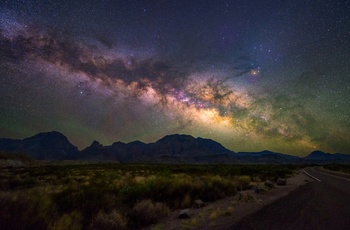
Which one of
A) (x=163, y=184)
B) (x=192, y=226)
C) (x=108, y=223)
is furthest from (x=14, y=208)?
(x=163, y=184)

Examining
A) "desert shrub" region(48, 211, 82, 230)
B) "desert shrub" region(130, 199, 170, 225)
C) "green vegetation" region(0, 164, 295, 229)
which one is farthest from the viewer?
"desert shrub" region(130, 199, 170, 225)

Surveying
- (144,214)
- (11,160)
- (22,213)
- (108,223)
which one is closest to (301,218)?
(144,214)

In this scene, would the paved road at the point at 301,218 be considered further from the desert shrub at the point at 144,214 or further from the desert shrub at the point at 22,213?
the desert shrub at the point at 22,213

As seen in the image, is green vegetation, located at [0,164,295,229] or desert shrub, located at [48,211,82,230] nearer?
green vegetation, located at [0,164,295,229]

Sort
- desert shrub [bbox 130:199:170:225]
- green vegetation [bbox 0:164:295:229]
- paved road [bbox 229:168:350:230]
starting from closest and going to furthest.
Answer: green vegetation [bbox 0:164:295:229]
paved road [bbox 229:168:350:230]
desert shrub [bbox 130:199:170:225]

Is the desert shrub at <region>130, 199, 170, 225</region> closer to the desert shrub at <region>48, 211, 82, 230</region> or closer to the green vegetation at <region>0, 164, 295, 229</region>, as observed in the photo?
the green vegetation at <region>0, 164, 295, 229</region>

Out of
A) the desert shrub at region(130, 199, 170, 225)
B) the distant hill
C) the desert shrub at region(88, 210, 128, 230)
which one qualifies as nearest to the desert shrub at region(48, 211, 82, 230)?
the desert shrub at region(88, 210, 128, 230)

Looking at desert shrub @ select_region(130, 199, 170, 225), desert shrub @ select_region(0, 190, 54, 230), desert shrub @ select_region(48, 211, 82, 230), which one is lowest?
desert shrub @ select_region(130, 199, 170, 225)

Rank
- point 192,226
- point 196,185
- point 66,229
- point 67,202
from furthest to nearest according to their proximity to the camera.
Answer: point 196,185 < point 67,202 < point 192,226 < point 66,229

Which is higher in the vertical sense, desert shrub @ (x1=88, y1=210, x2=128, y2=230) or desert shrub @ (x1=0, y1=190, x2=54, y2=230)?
desert shrub @ (x1=0, y1=190, x2=54, y2=230)

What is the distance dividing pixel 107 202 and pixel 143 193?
7.89ft

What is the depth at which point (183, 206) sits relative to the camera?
10.7m

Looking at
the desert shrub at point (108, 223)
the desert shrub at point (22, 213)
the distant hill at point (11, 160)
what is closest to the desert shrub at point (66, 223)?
the desert shrub at point (22, 213)

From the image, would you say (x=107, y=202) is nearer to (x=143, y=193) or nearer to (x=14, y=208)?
(x=143, y=193)
